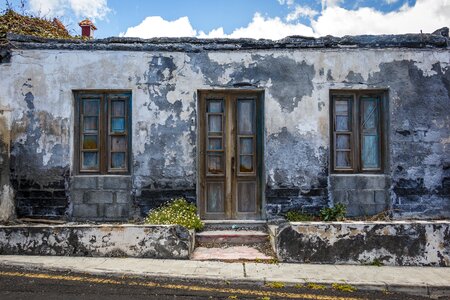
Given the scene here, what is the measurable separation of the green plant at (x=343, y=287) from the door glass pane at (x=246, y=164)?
3557mm

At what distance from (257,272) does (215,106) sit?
3805 mm

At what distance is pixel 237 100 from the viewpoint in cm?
898

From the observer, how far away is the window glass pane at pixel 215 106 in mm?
8977

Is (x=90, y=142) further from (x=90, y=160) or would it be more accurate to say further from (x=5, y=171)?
(x=5, y=171)

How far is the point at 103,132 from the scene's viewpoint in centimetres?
893

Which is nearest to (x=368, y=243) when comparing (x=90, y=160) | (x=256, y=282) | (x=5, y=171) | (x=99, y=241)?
(x=256, y=282)

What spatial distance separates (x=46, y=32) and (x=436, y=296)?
33.5 feet

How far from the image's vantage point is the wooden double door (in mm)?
8906

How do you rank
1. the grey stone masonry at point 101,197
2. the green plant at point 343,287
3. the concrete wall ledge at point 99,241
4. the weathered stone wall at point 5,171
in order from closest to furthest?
1. the green plant at point 343,287
2. the concrete wall ledge at point 99,241
3. the weathered stone wall at point 5,171
4. the grey stone masonry at point 101,197

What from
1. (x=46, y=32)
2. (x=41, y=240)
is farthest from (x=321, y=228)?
(x=46, y=32)

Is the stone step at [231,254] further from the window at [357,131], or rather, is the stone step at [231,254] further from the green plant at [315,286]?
the window at [357,131]

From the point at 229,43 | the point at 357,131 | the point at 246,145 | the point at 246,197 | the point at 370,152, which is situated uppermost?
the point at 229,43

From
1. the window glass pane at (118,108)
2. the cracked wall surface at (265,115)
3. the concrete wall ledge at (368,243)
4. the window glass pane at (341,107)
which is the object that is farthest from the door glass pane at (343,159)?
the window glass pane at (118,108)

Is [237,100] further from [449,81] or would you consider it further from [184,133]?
[449,81]
